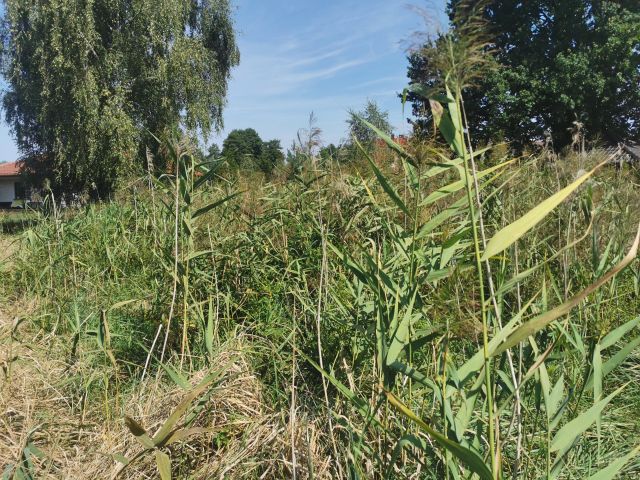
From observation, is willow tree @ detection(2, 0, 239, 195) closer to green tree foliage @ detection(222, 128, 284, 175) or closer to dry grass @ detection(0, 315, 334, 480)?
green tree foliage @ detection(222, 128, 284, 175)

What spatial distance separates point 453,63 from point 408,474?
1401 millimetres

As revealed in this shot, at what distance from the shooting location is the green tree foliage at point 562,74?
819 inches

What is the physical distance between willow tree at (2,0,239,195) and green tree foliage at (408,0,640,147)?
9.20 metres

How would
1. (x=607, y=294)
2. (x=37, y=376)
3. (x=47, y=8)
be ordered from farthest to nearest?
(x=47, y=8), (x=607, y=294), (x=37, y=376)

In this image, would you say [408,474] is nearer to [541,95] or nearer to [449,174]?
[449,174]

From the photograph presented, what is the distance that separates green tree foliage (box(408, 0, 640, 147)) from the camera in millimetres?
20797

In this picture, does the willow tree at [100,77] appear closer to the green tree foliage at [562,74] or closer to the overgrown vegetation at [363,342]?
the green tree foliage at [562,74]

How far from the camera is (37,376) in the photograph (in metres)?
2.93

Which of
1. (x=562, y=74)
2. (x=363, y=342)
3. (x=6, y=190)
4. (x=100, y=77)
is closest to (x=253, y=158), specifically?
(x=363, y=342)

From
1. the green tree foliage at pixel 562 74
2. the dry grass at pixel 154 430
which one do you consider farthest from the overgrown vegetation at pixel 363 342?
the green tree foliage at pixel 562 74

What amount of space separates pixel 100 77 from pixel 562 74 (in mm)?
16802

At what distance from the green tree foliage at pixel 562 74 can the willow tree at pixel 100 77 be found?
30.2 feet

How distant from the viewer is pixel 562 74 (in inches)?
822

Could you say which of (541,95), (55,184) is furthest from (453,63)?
(541,95)
